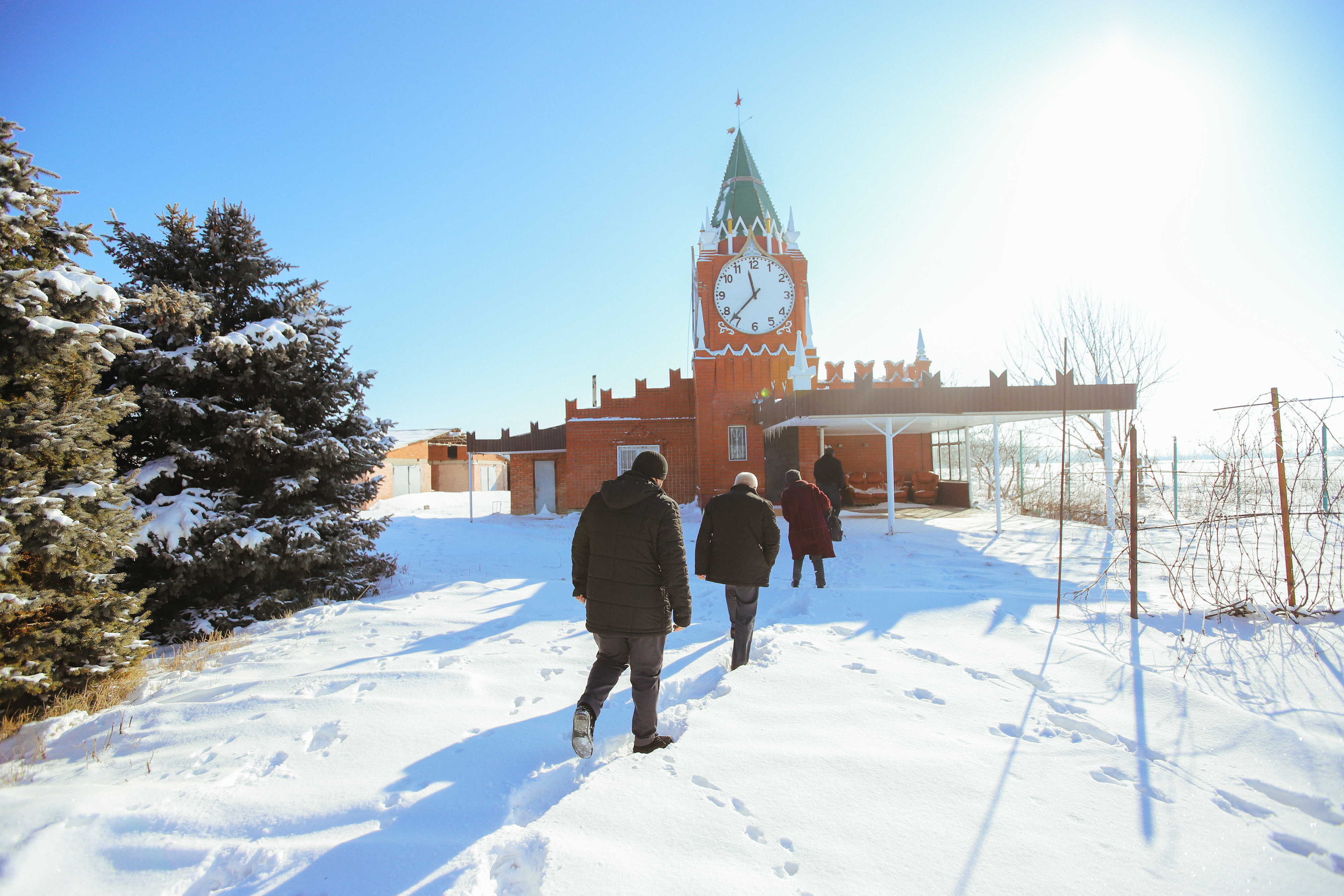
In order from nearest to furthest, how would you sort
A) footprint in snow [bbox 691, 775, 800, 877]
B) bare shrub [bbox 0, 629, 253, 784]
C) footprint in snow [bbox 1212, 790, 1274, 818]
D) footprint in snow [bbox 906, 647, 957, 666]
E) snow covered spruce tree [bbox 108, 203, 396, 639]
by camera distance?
1. footprint in snow [bbox 691, 775, 800, 877]
2. footprint in snow [bbox 1212, 790, 1274, 818]
3. bare shrub [bbox 0, 629, 253, 784]
4. footprint in snow [bbox 906, 647, 957, 666]
5. snow covered spruce tree [bbox 108, 203, 396, 639]

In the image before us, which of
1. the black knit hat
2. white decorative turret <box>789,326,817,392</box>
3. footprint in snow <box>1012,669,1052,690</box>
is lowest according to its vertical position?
footprint in snow <box>1012,669,1052,690</box>

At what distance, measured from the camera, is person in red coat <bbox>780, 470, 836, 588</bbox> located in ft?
23.8

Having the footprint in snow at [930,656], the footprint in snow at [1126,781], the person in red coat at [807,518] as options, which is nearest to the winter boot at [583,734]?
the footprint in snow at [1126,781]

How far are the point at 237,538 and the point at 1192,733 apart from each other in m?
8.57

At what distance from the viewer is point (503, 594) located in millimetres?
8219

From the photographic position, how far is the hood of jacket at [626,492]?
3.39 m

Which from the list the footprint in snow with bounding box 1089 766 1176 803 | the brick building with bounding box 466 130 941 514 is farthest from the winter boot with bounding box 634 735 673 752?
the brick building with bounding box 466 130 941 514

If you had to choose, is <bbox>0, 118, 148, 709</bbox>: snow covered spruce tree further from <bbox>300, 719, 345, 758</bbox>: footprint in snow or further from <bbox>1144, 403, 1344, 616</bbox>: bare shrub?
<bbox>1144, 403, 1344, 616</bbox>: bare shrub

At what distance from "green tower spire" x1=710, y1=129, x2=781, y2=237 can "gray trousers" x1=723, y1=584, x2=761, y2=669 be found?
17.8 meters

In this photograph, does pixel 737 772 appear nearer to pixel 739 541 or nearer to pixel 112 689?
pixel 739 541

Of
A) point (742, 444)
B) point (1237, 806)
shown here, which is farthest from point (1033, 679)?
point (742, 444)

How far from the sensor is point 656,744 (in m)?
3.36

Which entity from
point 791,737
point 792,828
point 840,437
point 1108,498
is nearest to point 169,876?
point 792,828

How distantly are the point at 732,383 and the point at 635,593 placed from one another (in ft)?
55.5
